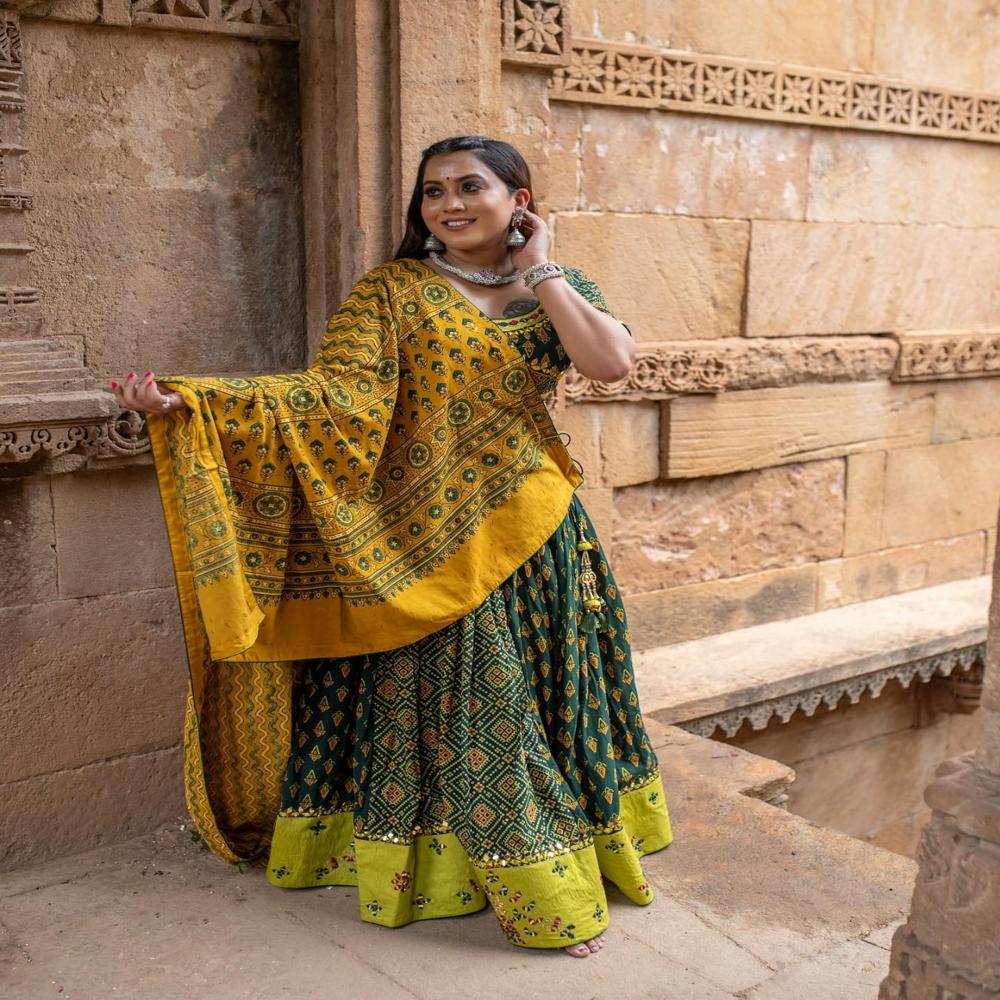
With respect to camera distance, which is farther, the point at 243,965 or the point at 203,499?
the point at 243,965

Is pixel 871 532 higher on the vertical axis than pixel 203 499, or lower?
lower

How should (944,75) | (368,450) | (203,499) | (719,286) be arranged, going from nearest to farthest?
1. (203,499)
2. (368,450)
3. (719,286)
4. (944,75)

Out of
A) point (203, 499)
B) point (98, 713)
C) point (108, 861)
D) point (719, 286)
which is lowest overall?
point (108, 861)

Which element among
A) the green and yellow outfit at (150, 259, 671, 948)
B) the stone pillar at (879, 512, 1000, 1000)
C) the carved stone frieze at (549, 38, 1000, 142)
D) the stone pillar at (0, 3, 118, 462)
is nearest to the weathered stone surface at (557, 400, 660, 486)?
the carved stone frieze at (549, 38, 1000, 142)

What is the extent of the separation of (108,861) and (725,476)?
268 cm

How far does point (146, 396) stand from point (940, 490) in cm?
404

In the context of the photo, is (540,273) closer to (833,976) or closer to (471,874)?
(471,874)

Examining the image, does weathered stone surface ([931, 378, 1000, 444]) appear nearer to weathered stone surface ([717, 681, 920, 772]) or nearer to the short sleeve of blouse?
weathered stone surface ([717, 681, 920, 772])

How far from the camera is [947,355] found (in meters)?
5.25

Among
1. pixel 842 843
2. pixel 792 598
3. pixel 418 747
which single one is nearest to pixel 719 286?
pixel 792 598

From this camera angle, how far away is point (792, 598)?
507cm

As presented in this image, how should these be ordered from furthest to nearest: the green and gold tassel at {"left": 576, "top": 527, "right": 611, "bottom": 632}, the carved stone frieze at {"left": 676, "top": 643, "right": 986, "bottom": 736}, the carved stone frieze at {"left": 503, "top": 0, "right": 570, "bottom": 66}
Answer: the carved stone frieze at {"left": 676, "top": 643, "right": 986, "bottom": 736} → the carved stone frieze at {"left": 503, "top": 0, "right": 570, "bottom": 66} → the green and gold tassel at {"left": 576, "top": 527, "right": 611, "bottom": 632}

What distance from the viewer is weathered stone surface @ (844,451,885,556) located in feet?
16.8

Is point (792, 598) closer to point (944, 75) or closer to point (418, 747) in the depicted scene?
point (944, 75)
